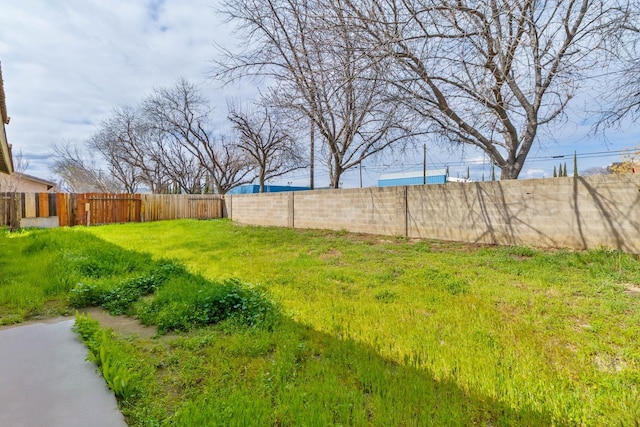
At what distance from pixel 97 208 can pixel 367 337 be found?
14392 millimetres

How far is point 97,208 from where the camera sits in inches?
500

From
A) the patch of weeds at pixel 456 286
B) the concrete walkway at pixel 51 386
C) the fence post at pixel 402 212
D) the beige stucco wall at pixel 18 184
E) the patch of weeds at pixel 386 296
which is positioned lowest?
the concrete walkway at pixel 51 386

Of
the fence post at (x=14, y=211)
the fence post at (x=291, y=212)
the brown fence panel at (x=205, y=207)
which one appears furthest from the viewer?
the brown fence panel at (x=205, y=207)

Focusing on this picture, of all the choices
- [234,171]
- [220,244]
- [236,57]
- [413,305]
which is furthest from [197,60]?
[234,171]

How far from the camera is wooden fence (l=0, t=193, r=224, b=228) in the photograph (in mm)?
10266

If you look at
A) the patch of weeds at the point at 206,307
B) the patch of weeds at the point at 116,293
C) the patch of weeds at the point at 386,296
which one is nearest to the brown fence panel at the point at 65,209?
the patch of weeds at the point at 116,293

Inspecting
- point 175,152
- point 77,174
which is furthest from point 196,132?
point 77,174

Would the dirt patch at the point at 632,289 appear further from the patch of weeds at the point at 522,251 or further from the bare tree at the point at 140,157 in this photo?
the bare tree at the point at 140,157

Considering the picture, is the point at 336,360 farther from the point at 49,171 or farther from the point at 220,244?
the point at 49,171

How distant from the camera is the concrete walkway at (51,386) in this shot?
4.80 ft

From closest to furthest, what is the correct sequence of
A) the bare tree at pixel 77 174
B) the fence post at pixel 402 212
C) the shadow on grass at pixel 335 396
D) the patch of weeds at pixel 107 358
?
1. the shadow on grass at pixel 335 396
2. the patch of weeds at pixel 107 358
3. the fence post at pixel 402 212
4. the bare tree at pixel 77 174

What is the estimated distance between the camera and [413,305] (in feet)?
9.99

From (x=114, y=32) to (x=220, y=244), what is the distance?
18.1ft

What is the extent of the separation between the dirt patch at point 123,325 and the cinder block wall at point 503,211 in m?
6.18
